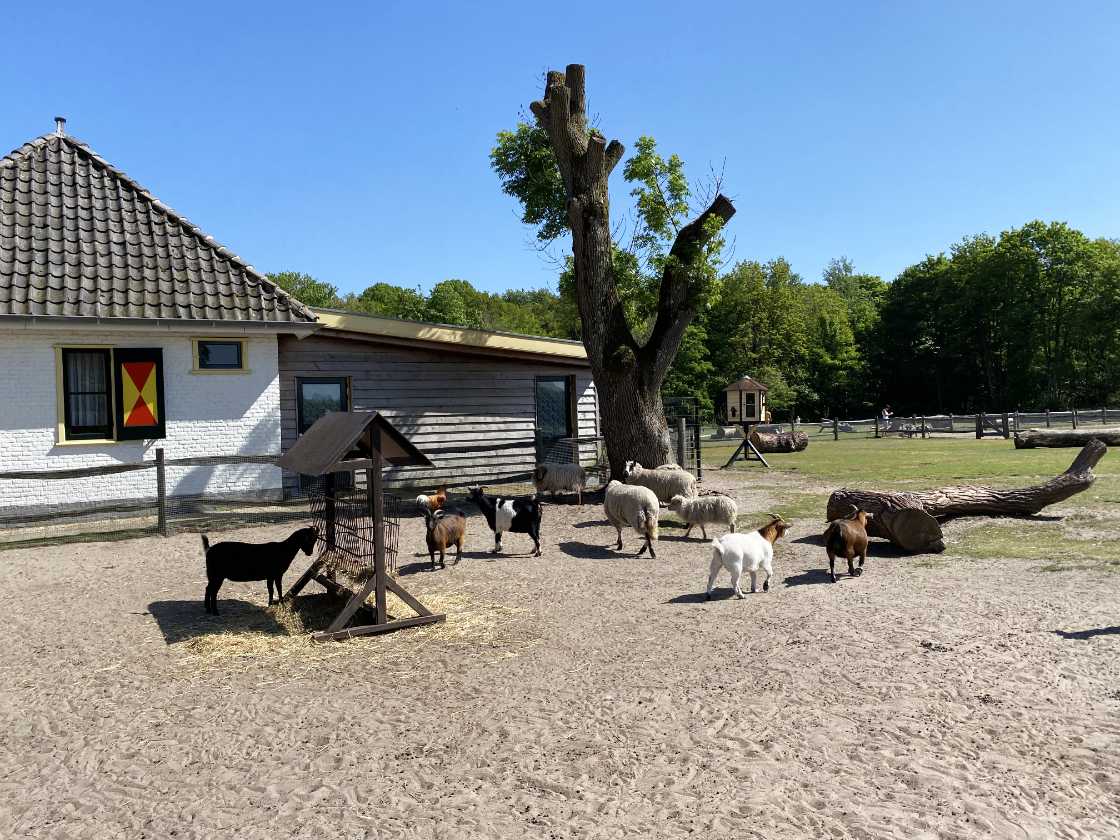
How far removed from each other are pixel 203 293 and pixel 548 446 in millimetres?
7868

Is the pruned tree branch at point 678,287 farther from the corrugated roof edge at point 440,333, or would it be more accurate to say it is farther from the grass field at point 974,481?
the grass field at point 974,481

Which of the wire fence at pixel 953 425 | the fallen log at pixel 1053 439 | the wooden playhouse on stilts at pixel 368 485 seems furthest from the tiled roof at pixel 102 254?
the wire fence at pixel 953 425

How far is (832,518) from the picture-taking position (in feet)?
38.9

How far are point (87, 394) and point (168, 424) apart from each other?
4.35 feet

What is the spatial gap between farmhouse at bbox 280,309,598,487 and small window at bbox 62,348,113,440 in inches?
126

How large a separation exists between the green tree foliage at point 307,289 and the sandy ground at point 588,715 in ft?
232

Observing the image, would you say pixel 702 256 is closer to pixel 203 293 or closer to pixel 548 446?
pixel 548 446

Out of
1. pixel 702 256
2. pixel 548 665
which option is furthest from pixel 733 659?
pixel 702 256

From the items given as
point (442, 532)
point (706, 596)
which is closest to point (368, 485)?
point (442, 532)

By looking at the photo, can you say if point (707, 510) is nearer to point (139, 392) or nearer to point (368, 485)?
point (368, 485)

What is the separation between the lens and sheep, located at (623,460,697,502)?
44.1ft

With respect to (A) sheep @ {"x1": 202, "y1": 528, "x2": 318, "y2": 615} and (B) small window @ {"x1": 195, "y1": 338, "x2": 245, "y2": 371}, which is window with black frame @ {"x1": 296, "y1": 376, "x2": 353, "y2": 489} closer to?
(B) small window @ {"x1": 195, "y1": 338, "x2": 245, "y2": 371}

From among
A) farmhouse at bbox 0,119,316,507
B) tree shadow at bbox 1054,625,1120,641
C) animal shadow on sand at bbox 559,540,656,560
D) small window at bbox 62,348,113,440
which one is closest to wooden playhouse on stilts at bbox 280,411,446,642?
animal shadow on sand at bbox 559,540,656,560

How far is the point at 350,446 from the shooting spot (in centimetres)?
693
